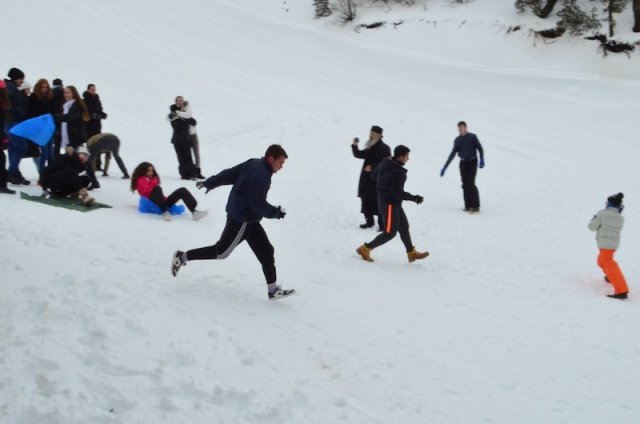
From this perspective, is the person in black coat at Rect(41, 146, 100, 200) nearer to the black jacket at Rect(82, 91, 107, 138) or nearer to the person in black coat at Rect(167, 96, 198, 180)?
the black jacket at Rect(82, 91, 107, 138)

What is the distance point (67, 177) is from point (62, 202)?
434 mm

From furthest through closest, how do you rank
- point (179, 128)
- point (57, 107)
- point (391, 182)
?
point (179, 128) → point (57, 107) → point (391, 182)

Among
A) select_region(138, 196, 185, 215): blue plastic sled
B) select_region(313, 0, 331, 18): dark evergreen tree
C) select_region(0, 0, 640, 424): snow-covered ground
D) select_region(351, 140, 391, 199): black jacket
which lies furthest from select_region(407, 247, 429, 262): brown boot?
select_region(313, 0, 331, 18): dark evergreen tree

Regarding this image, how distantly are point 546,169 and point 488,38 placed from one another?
11.9m

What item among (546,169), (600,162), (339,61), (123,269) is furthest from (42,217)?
(339,61)

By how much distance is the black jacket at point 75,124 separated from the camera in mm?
10461

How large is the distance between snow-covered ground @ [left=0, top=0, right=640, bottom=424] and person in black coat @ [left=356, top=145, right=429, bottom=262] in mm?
273

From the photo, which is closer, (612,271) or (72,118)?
(612,271)

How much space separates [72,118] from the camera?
1051 centimetres

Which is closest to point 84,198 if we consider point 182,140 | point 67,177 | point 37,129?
point 67,177

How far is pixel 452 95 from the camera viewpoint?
75.7ft

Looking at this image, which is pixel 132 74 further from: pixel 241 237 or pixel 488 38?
pixel 241 237

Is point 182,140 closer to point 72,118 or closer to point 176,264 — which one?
point 72,118

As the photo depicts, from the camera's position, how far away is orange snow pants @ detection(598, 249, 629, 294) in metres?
8.47
